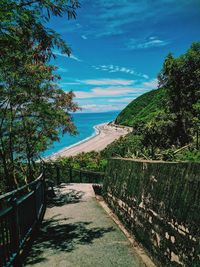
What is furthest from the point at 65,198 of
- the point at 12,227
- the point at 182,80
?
the point at 182,80

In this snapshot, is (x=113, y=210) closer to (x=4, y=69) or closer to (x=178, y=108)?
(x=4, y=69)

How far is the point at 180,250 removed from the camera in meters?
4.15

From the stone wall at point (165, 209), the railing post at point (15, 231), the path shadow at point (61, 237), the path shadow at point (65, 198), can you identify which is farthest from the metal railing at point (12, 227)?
the path shadow at point (65, 198)

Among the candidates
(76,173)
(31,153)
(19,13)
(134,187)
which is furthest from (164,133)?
(19,13)

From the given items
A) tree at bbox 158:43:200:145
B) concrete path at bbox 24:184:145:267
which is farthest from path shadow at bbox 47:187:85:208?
tree at bbox 158:43:200:145

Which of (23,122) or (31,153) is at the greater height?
(23,122)

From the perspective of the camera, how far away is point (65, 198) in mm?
12734

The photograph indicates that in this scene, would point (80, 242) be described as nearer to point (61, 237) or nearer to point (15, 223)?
point (61, 237)

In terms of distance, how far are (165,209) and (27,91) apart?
22.4ft

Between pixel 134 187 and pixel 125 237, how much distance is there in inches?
46.3

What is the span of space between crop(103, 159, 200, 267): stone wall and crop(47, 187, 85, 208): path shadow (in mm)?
4352

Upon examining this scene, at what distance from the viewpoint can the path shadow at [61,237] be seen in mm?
6121

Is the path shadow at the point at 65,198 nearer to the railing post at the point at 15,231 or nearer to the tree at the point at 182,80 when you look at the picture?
the railing post at the point at 15,231

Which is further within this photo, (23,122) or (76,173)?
(76,173)
